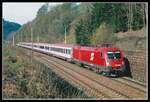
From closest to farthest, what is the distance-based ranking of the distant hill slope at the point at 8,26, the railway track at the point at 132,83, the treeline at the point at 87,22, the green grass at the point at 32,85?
the green grass at the point at 32,85
the distant hill slope at the point at 8,26
the railway track at the point at 132,83
the treeline at the point at 87,22

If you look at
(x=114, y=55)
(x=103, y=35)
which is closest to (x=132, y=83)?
(x=114, y=55)

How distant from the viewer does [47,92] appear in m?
19.9

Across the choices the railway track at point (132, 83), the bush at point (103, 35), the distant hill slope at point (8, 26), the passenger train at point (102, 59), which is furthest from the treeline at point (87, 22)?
the railway track at point (132, 83)

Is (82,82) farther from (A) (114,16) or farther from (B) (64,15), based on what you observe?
(B) (64,15)

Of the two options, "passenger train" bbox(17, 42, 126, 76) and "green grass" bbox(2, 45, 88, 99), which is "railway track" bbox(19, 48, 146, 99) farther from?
"green grass" bbox(2, 45, 88, 99)

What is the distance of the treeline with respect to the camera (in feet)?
86.1

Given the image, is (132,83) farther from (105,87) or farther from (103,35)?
(103,35)

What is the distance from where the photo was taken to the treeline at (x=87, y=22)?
26.3m

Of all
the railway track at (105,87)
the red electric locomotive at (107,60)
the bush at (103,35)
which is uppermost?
the bush at (103,35)

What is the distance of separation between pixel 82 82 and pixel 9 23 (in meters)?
6.46

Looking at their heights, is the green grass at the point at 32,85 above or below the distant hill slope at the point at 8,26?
below

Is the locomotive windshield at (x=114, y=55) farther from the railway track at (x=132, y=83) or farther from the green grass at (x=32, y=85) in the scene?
the green grass at (x=32, y=85)

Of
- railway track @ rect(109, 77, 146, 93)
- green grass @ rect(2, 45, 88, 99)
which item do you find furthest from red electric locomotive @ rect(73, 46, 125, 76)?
green grass @ rect(2, 45, 88, 99)

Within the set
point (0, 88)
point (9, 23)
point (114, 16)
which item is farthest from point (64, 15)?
point (0, 88)
